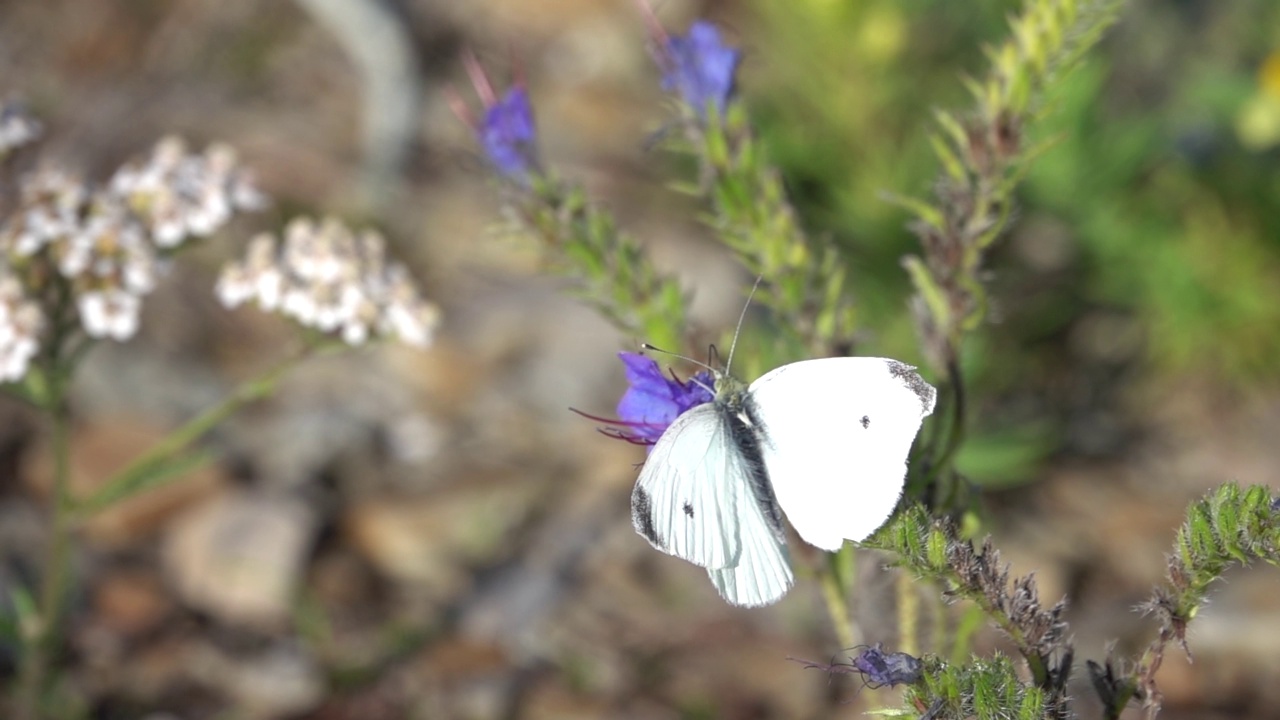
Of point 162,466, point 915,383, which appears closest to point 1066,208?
point 915,383

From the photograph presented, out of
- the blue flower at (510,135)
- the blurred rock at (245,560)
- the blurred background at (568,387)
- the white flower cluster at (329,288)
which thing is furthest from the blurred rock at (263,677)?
the blue flower at (510,135)

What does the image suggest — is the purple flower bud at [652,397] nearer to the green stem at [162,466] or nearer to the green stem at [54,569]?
the green stem at [162,466]

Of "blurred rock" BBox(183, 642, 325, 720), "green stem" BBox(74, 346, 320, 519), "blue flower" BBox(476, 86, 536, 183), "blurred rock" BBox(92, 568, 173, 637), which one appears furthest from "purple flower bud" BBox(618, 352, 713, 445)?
"blurred rock" BBox(92, 568, 173, 637)

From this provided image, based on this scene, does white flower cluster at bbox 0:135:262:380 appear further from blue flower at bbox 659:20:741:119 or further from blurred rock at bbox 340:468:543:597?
blurred rock at bbox 340:468:543:597

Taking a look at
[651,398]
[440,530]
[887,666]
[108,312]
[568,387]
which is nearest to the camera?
[887,666]

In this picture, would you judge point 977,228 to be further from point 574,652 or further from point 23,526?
point 23,526

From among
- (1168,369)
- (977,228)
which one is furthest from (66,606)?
(1168,369)

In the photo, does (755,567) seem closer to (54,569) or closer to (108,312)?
(108,312)
